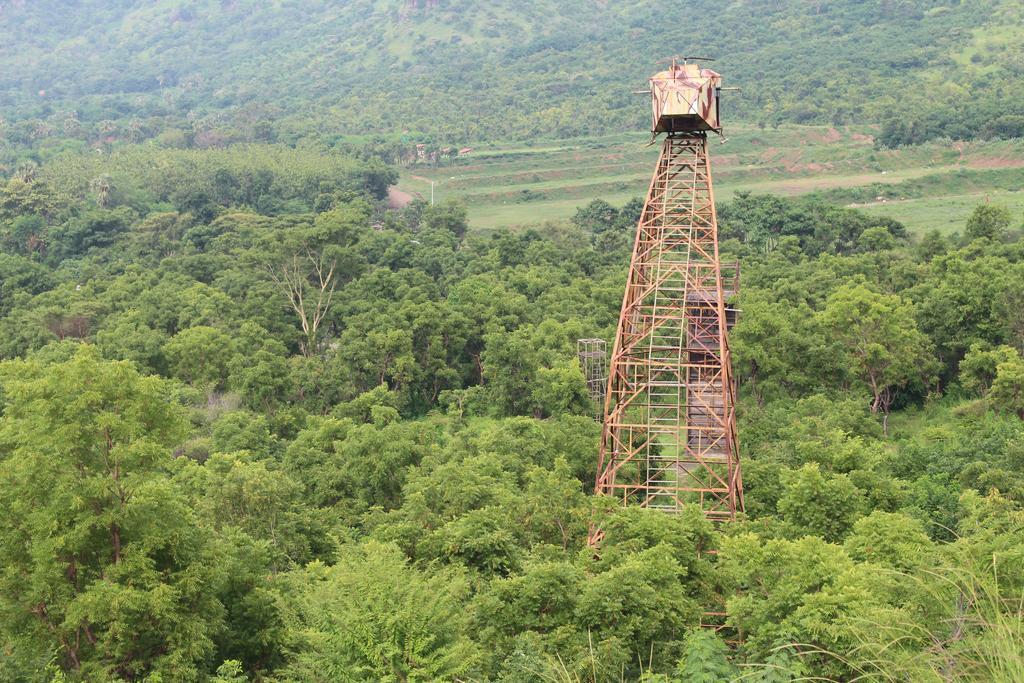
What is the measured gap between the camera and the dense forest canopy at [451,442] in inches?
444

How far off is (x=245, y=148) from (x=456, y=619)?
73.4 m

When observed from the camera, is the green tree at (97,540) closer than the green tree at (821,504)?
Yes

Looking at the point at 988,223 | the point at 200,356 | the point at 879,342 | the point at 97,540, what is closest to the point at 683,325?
the point at 97,540

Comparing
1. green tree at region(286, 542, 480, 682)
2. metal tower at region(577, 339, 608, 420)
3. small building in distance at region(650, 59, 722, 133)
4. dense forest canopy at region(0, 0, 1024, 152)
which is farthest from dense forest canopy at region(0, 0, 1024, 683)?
dense forest canopy at region(0, 0, 1024, 152)

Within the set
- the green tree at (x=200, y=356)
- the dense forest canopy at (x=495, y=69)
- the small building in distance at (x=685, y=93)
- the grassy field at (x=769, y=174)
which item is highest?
the dense forest canopy at (x=495, y=69)

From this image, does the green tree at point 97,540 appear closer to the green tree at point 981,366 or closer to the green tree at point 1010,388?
the green tree at point 1010,388

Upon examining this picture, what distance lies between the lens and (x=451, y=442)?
903 inches

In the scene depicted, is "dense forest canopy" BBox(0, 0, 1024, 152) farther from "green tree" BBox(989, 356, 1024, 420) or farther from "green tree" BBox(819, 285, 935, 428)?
"green tree" BBox(989, 356, 1024, 420)

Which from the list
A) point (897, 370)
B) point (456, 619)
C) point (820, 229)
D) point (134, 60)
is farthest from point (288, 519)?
point (134, 60)

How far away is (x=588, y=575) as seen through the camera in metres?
13.7

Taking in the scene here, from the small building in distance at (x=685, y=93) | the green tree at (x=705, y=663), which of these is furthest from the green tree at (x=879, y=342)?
the green tree at (x=705, y=663)

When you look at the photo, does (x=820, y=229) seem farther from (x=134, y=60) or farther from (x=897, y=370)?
(x=134, y=60)

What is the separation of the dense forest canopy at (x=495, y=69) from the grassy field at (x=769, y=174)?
10.2 ft

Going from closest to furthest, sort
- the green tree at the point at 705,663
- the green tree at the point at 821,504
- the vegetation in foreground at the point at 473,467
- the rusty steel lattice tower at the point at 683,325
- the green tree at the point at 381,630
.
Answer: the green tree at the point at 705,663
the green tree at the point at 381,630
the vegetation in foreground at the point at 473,467
the green tree at the point at 821,504
the rusty steel lattice tower at the point at 683,325
